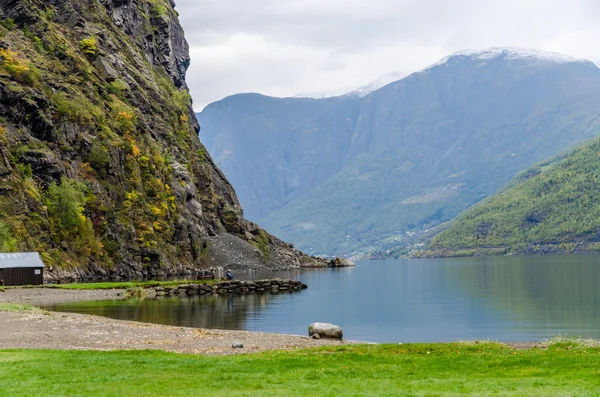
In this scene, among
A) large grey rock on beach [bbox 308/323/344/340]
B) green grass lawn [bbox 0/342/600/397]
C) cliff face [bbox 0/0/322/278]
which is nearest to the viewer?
green grass lawn [bbox 0/342/600/397]

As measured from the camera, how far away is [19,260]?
11344 cm

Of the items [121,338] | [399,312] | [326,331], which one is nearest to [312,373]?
[121,338]

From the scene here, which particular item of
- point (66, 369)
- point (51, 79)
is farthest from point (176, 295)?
point (66, 369)

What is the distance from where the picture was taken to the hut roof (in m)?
112

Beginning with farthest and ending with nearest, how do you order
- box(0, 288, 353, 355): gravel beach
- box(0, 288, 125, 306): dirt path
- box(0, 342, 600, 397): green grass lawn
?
box(0, 288, 125, 306): dirt path < box(0, 288, 353, 355): gravel beach < box(0, 342, 600, 397): green grass lawn

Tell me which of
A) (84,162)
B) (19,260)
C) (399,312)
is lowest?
(399,312)

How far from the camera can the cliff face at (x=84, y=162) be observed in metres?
138

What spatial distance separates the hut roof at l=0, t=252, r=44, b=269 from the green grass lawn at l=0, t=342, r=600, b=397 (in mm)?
74960

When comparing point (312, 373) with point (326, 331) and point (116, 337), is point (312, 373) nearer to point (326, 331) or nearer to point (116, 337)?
point (116, 337)

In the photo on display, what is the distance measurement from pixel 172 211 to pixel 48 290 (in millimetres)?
76411

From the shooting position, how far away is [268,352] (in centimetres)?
4188

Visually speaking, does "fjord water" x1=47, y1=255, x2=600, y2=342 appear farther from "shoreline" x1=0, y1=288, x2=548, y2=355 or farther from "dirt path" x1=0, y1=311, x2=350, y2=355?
"dirt path" x1=0, y1=311, x2=350, y2=355

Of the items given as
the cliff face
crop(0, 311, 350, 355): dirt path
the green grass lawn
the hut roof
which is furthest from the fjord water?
the cliff face

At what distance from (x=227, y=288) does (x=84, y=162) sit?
159 ft
